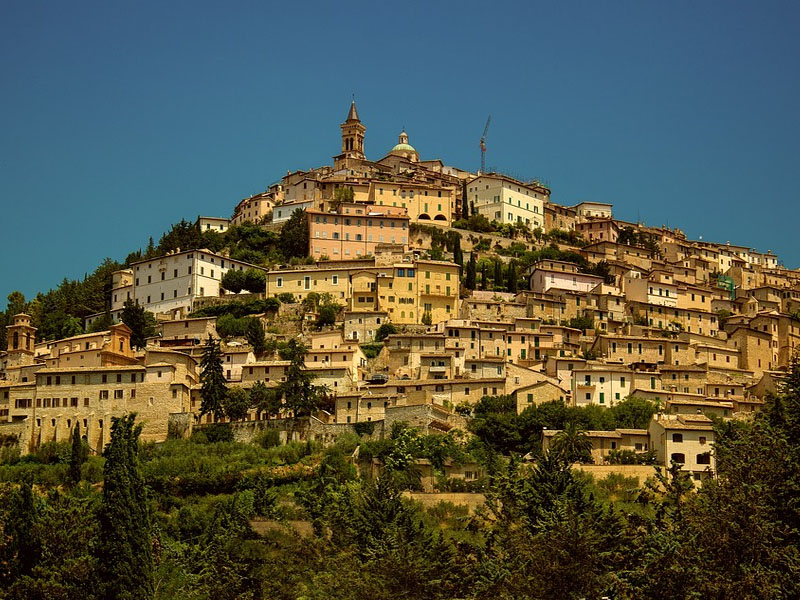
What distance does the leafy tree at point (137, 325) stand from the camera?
74438 mm

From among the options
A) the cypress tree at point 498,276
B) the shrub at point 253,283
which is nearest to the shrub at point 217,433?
the shrub at point 253,283

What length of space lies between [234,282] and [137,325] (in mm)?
9391

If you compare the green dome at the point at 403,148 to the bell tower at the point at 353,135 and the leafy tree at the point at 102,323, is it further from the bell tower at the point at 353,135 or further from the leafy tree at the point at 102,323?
the leafy tree at the point at 102,323

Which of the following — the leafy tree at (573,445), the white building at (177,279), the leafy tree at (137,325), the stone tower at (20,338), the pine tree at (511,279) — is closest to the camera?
the leafy tree at (573,445)

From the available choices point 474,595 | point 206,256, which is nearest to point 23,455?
point 206,256

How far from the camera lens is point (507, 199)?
104375mm

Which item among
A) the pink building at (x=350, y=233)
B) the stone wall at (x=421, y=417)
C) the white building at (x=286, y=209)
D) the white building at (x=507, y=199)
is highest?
the white building at (x=507, y=199)

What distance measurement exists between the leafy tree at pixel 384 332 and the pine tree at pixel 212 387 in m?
12.0

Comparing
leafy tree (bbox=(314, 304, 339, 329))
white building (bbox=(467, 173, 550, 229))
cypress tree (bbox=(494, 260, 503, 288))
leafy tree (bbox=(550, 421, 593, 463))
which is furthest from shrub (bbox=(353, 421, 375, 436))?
white building (bbox=(467, 173, 550, 229))

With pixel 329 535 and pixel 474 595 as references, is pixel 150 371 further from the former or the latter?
pixel 474 595

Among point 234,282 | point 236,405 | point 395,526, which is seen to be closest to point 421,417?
point 236,405

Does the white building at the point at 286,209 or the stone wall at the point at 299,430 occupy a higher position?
the white building at the point at 286,209

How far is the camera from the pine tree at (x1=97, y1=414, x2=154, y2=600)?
38.7 meters

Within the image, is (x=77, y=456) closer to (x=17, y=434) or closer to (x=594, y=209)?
(x=17, y=434)
